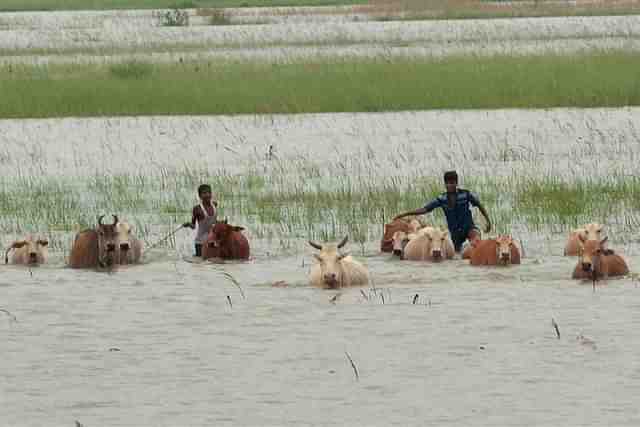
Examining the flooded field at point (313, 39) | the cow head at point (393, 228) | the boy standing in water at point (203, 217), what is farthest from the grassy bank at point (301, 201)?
the flooded field at point (313, 39)

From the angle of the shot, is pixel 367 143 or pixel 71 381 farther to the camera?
pixel 367 143

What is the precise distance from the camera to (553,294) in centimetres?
1537

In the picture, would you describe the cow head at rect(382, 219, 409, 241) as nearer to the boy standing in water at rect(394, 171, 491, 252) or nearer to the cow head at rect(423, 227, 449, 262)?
the boy standing in water at rect(394, 171, 491, 252)

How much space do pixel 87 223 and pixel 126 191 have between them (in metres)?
2.96

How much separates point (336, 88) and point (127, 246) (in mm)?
19805

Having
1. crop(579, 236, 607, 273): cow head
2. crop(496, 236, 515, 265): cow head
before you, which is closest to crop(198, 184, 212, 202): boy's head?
crop(496, 236, 515, 265): cow head

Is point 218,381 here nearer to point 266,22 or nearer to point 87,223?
point 87,223

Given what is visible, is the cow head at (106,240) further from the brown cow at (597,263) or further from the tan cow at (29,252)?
the brown cow at (597,263)

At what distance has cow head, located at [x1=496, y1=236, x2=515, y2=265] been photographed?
16344mm

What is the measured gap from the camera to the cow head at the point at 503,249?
643 inches

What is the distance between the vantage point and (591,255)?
15.5m

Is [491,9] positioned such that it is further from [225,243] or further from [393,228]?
[225,243]

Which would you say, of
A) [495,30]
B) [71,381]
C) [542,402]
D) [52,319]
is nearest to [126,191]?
[52,319]

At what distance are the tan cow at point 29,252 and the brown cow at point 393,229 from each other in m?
3.58
